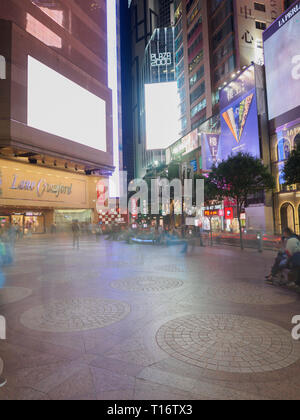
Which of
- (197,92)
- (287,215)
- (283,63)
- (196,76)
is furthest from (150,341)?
(196,76)

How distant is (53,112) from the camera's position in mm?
37312

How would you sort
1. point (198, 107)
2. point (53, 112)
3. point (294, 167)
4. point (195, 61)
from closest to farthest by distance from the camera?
point (294, 167), point (53, 112), point (198, 107), point (195, 61)

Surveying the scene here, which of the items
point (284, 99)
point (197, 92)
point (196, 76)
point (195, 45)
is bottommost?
point (284, 99)

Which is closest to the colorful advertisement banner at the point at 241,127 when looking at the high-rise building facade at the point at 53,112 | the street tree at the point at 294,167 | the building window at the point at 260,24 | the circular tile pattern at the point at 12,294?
the street tree at the point at 294,167

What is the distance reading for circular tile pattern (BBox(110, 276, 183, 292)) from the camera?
6738mm

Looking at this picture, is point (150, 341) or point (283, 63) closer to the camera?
point (150, 341)

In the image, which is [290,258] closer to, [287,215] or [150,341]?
[150,341]

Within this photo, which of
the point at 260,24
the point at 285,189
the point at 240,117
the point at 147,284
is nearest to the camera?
the point at 147,284

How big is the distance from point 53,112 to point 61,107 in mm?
1370

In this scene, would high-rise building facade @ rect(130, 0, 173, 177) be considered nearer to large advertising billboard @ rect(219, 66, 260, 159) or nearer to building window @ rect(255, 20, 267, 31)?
building window @ rect(255, 20, 267, 31)

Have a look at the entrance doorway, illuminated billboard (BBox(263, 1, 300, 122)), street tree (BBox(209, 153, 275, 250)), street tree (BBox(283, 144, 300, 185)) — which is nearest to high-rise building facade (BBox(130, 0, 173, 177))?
illuminated billboard (BBox(263, 1, 300, 122))

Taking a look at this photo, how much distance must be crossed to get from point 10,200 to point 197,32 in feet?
156

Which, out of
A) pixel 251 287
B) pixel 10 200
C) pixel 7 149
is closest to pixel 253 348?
pixel 251 287

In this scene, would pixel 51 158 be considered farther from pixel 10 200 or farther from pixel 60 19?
pixel 60 19
